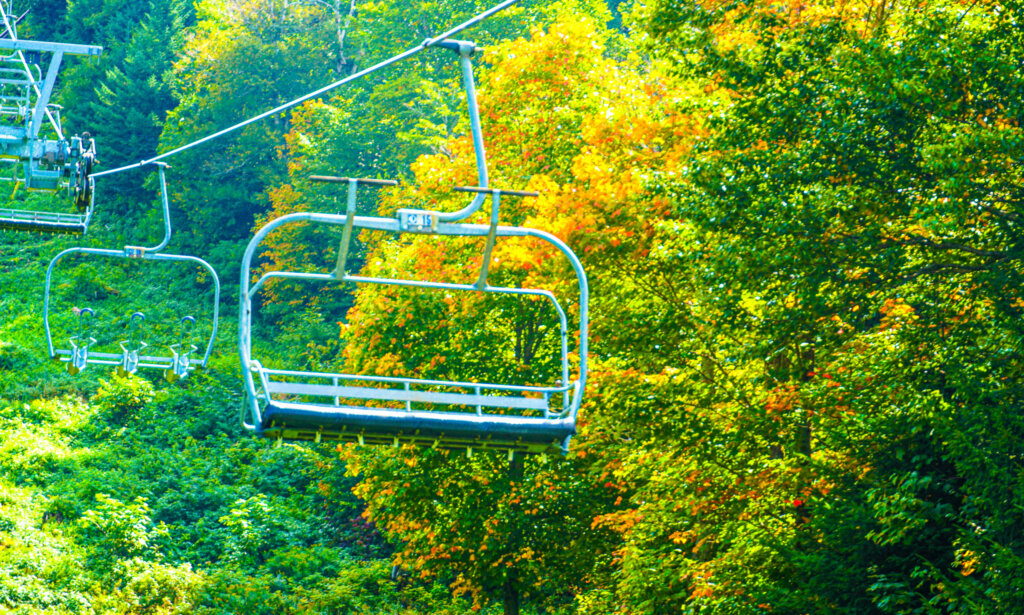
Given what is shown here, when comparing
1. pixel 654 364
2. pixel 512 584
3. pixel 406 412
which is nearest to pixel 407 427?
pixel 406 412

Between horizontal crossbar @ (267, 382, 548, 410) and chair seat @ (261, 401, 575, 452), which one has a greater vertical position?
horizontal crossbar @ (267, 382, 548, 410)

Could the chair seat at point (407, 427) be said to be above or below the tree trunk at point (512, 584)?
above

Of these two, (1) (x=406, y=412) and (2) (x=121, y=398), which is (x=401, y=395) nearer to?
(1) (x=406, y=412)

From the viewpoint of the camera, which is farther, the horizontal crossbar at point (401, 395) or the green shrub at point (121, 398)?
the green shrub at point (121, 398)

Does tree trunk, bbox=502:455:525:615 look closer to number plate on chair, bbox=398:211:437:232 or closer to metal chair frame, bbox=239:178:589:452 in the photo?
metal chair frame, bbox=239:178:589:452

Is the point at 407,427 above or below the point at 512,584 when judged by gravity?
above

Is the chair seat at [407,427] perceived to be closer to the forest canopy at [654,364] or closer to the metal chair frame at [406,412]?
the metal chair frame at [406,412]

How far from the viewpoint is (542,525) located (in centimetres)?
1945

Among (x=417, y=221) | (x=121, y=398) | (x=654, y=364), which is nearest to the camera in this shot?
(x=417, y=221)

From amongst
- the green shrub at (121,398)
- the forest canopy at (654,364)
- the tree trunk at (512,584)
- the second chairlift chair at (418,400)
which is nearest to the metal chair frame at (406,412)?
the second chairlift chair at (418,400)

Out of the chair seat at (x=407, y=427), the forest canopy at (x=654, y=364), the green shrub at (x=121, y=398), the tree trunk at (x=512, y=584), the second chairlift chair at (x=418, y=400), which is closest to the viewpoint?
the second chairlift chair at (x=418, y=400)

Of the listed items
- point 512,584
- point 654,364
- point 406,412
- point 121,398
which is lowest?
point 121,398

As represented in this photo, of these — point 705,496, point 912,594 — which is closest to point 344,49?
point 705,496

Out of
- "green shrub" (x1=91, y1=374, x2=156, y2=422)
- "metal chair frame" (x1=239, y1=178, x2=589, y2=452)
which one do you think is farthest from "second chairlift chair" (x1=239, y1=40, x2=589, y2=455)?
"green shrub" (x1=91, y1=374, x2=156, y2=422)
